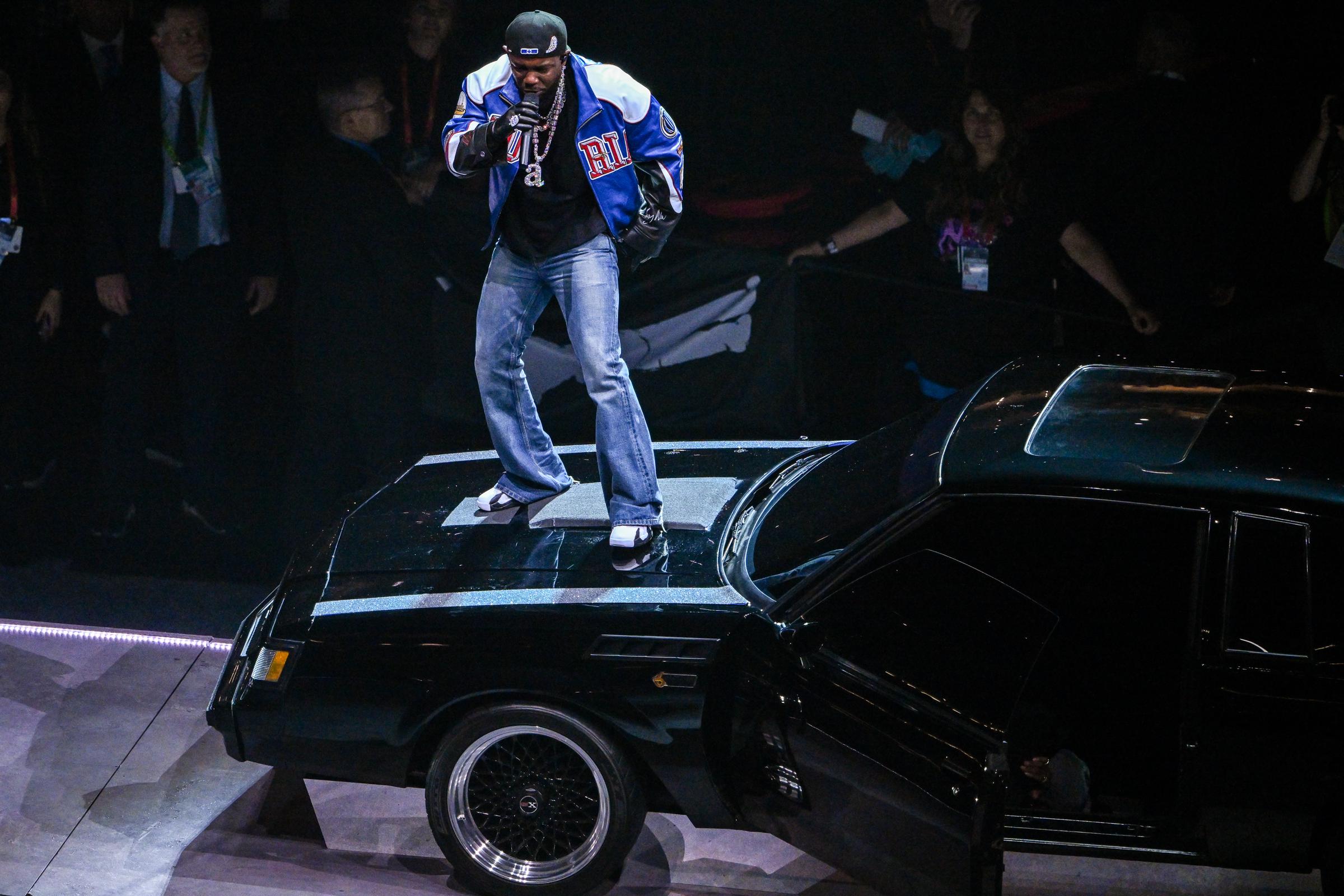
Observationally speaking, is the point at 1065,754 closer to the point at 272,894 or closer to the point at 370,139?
the point at 272,894

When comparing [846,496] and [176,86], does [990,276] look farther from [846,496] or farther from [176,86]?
[176,86]

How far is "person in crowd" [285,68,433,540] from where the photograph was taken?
688 centimetres

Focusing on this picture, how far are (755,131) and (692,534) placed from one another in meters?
2.64

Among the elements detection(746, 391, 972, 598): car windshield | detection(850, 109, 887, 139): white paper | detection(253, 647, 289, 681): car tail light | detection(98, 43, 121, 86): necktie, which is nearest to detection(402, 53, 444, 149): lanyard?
detection(98, 43, 121, 86): necktie

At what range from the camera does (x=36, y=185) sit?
7113 millimetres

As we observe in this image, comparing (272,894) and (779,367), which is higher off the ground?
(779,367)

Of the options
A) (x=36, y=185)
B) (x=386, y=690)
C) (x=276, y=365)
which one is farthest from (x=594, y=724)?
(x=36, y=185)

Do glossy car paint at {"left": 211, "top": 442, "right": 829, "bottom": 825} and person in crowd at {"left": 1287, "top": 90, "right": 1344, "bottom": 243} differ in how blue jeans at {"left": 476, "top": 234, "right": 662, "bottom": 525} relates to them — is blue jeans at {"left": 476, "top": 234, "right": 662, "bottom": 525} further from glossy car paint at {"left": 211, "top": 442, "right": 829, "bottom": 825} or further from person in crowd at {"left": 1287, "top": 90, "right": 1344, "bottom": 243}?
person in crowd at {"left": 1287, "top": 90, "right": 1344, "bottom": 243}

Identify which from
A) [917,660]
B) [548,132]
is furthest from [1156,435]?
[548,132]

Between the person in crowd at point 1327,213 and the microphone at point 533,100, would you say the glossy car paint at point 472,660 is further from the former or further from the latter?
the person in crowd at point 1327,213

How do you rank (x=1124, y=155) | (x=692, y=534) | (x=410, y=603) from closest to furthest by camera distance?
(x=410, y=603), (x=692, y=534), (x=1124, y=155)

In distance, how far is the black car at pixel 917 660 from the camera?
142 inches

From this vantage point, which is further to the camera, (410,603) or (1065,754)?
(410,603)

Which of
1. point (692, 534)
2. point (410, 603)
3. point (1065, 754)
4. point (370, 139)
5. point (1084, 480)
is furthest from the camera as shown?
point (370, 139)
